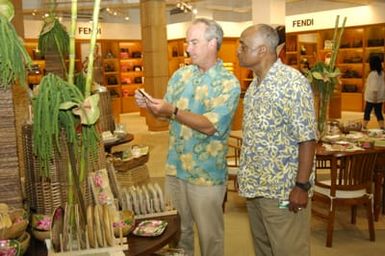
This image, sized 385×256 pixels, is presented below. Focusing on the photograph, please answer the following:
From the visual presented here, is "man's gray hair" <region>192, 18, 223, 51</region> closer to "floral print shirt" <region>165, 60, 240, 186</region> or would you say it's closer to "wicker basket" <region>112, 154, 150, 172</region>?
"floral print shirt" <region>165, 60, 240, 186</region>

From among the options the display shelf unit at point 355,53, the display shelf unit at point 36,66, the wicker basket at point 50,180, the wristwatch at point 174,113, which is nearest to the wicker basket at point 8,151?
the wicker basket at point 50,180

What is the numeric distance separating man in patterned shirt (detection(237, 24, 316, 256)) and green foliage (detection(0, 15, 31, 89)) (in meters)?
1.12

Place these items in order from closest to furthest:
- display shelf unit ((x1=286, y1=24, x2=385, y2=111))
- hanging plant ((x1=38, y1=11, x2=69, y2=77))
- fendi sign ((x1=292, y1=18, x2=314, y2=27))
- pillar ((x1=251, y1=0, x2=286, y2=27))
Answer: hanging plant ((x1=38, y1=11, x2=69, y2=77)), pillar ((x1=251, y1=0, x2=286, y2=27)), display shelf unit ((x1=286, y1=24, x2=385, y2=111)), fendi sign ((x1=292, y1=18, x2=314, y2=27))

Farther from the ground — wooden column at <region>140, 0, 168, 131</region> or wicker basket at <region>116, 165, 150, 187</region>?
wooden column at <region>140, 0, 168, 131</region>

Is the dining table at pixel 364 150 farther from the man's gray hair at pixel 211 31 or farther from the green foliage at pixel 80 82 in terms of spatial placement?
the green foliage at pixel 80 82

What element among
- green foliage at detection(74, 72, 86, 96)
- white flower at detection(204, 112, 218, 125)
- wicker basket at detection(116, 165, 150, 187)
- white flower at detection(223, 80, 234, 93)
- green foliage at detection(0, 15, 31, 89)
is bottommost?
wicker basket at detection(116, 165, 150, 187)

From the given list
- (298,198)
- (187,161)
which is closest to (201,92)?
(187,161)

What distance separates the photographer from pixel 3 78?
4.99 feet

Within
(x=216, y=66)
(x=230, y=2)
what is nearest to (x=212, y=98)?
(x=216, y=66)

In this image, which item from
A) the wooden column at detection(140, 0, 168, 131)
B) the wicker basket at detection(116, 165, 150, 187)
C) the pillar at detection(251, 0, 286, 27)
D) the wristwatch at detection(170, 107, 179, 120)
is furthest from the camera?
the wooden column at detection(140, 0, 168, 131)

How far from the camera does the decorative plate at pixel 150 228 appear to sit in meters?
1.76

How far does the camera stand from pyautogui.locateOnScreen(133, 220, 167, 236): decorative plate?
1.76m

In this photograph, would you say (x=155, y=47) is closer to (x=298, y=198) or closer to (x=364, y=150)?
(x=364, y=150)

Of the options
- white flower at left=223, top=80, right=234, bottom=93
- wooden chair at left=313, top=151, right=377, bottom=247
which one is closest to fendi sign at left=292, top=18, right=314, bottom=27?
wooden chair at left=313, top=151, right=377, bottom=247
